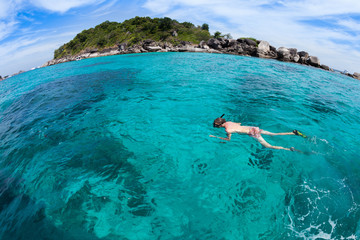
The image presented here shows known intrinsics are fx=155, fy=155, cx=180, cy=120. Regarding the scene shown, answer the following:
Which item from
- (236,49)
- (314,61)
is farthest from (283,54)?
(236,49)

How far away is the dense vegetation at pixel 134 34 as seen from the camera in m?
71.2

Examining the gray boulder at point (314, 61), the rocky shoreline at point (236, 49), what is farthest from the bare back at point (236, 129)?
the gray boulder at point (314, 61)

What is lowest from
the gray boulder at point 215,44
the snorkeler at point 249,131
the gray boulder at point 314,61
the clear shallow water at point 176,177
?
the clear shallow water at point 176,177

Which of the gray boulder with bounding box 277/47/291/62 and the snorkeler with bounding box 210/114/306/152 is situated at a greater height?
the gray boulder with bounding box 277/47/291/62

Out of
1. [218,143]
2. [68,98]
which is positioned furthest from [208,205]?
[68,98]

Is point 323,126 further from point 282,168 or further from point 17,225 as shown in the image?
point 17,225

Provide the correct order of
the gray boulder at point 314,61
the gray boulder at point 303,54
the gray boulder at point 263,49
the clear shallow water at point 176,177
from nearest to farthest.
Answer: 1. the clear shallow water at point 176,177
2. the gray boulder at point 314,61
3. the gray boulder at point 303,54
4. the gray boulder at point 263,49

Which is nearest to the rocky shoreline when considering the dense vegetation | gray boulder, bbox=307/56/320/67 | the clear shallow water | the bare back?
gray boulder, bbox=307/56/320/67

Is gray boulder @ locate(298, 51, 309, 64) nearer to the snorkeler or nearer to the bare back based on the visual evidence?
the snorkeler

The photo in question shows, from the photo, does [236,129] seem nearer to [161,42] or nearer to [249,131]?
[249,131]

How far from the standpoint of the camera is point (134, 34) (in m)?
78.7

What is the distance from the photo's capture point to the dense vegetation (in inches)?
2805

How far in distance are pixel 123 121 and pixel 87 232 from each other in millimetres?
6092

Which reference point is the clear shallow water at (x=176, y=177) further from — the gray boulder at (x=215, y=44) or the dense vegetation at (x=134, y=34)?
the dense vegetation at (x=134, y=34)
